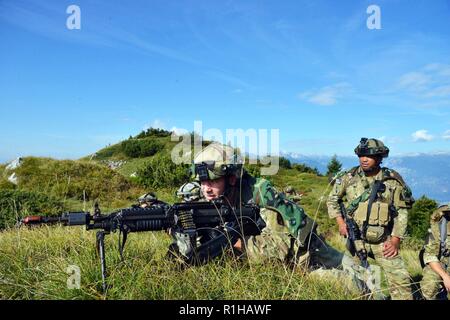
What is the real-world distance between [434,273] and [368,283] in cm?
156

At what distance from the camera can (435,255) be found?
5.80m

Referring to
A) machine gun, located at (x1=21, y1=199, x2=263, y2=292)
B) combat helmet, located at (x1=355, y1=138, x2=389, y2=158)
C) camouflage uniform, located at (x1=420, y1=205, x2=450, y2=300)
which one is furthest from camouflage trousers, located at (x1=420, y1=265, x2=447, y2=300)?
machine gun, located at (x1=21, y1=199, x2=263, y2=292)

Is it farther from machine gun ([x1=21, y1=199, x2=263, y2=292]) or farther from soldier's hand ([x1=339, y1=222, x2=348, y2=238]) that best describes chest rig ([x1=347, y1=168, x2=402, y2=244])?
machine gun ([x1=21, y1=199, x2=263, y2=292])

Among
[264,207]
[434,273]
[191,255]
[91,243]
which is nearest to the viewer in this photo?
[191,255]

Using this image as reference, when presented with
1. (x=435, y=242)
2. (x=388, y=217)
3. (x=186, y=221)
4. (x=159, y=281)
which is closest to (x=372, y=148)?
(x=388, y=217)

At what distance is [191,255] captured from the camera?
163 inches

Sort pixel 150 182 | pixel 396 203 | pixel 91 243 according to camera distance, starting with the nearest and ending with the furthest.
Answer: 1. pixel 91 243
2. pixel 396 203
3. pixel 150 182

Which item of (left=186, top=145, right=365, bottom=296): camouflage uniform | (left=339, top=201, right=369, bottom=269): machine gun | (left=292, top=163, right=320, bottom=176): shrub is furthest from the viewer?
(left=292, top=163, right=320, bottom=176): shrub

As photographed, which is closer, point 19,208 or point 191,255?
point 191,255

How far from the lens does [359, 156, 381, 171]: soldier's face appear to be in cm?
648

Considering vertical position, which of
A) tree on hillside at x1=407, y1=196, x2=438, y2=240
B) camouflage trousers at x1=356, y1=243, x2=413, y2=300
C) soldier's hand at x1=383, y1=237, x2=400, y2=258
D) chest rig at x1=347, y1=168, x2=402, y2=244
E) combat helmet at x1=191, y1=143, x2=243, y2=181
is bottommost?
tree on hillside at x1=407, y1=196, x2=438, y2=240

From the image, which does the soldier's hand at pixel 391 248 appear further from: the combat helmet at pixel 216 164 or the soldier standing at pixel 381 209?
the combat helmet at pixel 216 164
